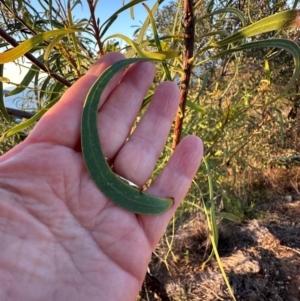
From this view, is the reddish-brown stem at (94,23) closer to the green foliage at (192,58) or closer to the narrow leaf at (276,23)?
the green foliage at (192,58)

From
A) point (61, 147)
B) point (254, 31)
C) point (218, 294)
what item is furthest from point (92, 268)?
point (218, 294)

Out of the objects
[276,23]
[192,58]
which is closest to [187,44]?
[192,58]

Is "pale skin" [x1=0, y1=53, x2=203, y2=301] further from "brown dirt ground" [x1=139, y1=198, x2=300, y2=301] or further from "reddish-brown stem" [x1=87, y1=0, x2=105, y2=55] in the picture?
"brown dirt ground" [x1=139, y1=198, x2=300, y2=301]

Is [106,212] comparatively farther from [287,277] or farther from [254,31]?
[287,277]

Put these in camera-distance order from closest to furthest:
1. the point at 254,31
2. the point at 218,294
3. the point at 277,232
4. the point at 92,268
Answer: the point at 254,31 < the point at 92,268 < the point at 218,294 < the point at 277,232

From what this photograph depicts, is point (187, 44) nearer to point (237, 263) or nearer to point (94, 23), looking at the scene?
point (94, 23)

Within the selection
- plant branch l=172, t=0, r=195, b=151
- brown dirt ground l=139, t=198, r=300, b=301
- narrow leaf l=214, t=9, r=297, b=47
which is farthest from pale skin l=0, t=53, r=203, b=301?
brown dirt ground l=139, t=198, r=300, b=301
